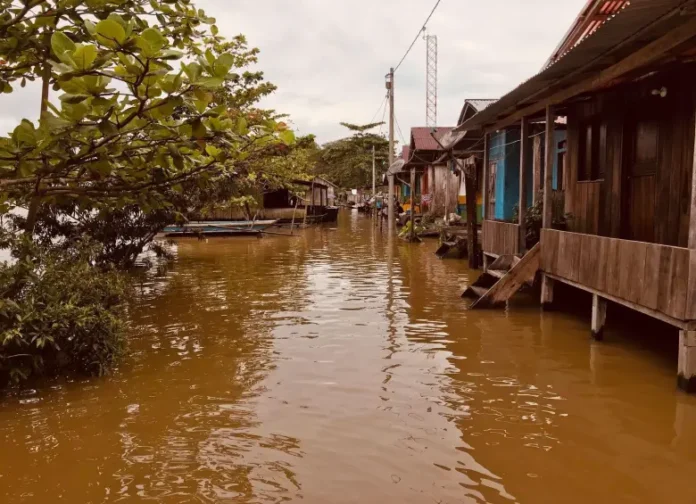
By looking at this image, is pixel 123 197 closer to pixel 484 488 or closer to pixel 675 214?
pixel 484 488

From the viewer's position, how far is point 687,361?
18.9 ft

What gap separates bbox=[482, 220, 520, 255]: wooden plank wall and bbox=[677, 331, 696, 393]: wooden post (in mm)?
5395

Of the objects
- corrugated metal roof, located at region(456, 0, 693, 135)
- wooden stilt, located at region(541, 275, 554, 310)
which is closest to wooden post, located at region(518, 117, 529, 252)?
corrugated metal roof, located at region(456, 0, 693, 135)

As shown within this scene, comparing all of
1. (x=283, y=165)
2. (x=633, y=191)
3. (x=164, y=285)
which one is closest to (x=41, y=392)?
(x=164, y=285)

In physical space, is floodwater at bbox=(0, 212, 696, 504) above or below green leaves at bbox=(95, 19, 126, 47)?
below

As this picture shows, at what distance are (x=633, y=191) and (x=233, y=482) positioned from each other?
8030 mm

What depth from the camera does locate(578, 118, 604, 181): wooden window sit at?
34.4ft

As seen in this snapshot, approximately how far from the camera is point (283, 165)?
963 inches

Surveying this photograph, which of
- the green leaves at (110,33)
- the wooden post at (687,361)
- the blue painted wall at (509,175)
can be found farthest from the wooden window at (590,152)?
the green leaves at (110,33)

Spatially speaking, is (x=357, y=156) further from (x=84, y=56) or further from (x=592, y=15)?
(x=84, y=56)

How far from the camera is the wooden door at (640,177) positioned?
352 inches

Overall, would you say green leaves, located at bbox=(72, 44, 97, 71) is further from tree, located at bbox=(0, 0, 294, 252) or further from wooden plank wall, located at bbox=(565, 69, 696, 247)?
wooden plank wall, located at bbox=(565, 69, 696, 247)

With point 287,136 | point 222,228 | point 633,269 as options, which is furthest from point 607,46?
point 222,228

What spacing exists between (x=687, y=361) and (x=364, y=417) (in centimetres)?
322
